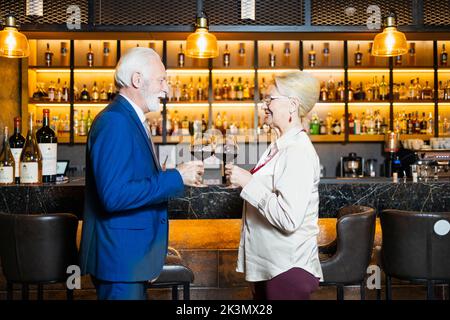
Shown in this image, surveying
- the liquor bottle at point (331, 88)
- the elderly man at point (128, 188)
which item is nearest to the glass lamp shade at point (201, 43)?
the elderly man at point (128, 188)

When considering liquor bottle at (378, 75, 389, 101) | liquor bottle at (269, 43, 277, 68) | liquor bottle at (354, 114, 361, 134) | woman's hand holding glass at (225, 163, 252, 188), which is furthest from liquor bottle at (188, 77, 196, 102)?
woman's hand holding glass at (225, 163, 252, 188)

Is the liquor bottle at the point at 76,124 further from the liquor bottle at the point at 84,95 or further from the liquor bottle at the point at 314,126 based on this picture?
the liquor bottle at the point at 314,126

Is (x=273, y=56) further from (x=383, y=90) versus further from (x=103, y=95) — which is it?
(x=103, y=95)

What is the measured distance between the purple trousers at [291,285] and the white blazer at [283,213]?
2 cm

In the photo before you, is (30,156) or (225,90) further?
(225,90)

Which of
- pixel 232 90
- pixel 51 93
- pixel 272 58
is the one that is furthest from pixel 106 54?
pixel 272 58

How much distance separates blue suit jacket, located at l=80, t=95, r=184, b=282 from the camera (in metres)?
1.55

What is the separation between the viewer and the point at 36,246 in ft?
7.20

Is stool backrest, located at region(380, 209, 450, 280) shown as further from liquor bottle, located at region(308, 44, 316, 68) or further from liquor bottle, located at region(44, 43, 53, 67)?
liquor bottle, located at region(44, 43, 53, 67)

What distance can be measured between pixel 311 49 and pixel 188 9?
1.94 m

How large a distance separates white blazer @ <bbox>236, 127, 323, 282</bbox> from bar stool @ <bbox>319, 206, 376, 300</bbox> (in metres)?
0.45
